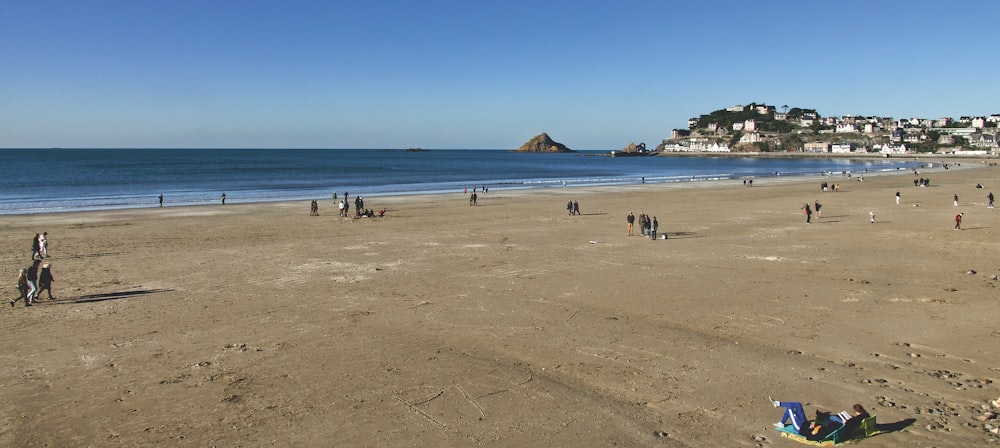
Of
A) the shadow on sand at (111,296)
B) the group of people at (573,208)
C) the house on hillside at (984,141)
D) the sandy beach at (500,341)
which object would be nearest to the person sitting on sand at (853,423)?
the sandy beach at (500,341)

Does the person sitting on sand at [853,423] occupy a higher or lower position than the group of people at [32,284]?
lower

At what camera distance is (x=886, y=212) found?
3466 cm

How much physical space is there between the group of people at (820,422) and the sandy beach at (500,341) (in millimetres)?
310

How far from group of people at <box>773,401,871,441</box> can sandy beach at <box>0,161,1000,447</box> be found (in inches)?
12.2

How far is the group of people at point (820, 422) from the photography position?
788 cm

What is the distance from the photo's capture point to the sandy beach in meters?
8.59

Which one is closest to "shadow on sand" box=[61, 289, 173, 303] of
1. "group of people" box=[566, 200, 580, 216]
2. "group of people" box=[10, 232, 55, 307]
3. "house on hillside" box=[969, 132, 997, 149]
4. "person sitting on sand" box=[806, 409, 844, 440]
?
"group of people" box=[10, 232, 55, 307]

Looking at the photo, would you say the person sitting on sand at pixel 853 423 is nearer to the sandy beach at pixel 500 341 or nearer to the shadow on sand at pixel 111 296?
the sandy beach at pixel 500 341

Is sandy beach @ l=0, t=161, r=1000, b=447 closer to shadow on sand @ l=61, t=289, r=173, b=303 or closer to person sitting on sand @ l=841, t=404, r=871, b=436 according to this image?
shadow on sand @ l=61, t=289, r=173, b=303

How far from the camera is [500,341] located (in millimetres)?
A: 12234

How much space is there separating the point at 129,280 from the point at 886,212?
37295mm

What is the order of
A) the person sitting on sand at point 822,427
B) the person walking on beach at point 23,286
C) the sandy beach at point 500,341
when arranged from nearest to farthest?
the person sitting on sand at point 822,427 < the sandy beach at point 500,341 < the person walking on beach at point 23,286

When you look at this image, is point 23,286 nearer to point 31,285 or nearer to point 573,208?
point 31,285

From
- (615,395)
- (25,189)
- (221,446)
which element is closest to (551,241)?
(615,395)
